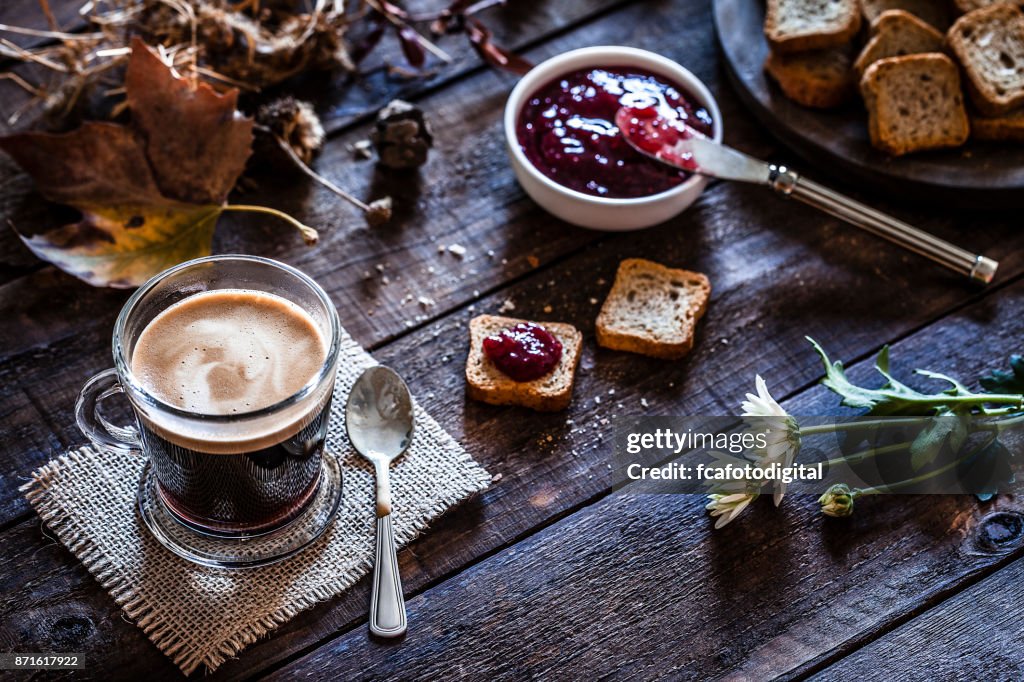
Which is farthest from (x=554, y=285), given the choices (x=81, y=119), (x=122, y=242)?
(x=81, y=119)

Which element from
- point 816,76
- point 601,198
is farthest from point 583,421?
point 816,76

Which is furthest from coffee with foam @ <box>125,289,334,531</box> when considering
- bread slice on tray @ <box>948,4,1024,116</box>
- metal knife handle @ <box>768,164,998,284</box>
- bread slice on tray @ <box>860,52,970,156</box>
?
bread slice on tray @ <box>948,4,1024,116</box>

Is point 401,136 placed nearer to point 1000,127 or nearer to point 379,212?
point 379,212

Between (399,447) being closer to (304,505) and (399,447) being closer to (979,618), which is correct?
(304,505)

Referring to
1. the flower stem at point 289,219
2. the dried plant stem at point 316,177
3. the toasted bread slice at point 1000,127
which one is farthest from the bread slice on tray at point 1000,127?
the flower stem at point 289,219

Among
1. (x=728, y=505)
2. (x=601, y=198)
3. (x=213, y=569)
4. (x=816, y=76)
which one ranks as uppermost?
(x=816, y=76)

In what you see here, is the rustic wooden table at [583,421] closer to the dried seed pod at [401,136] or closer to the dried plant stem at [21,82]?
the dried seed pod at [401,136]
